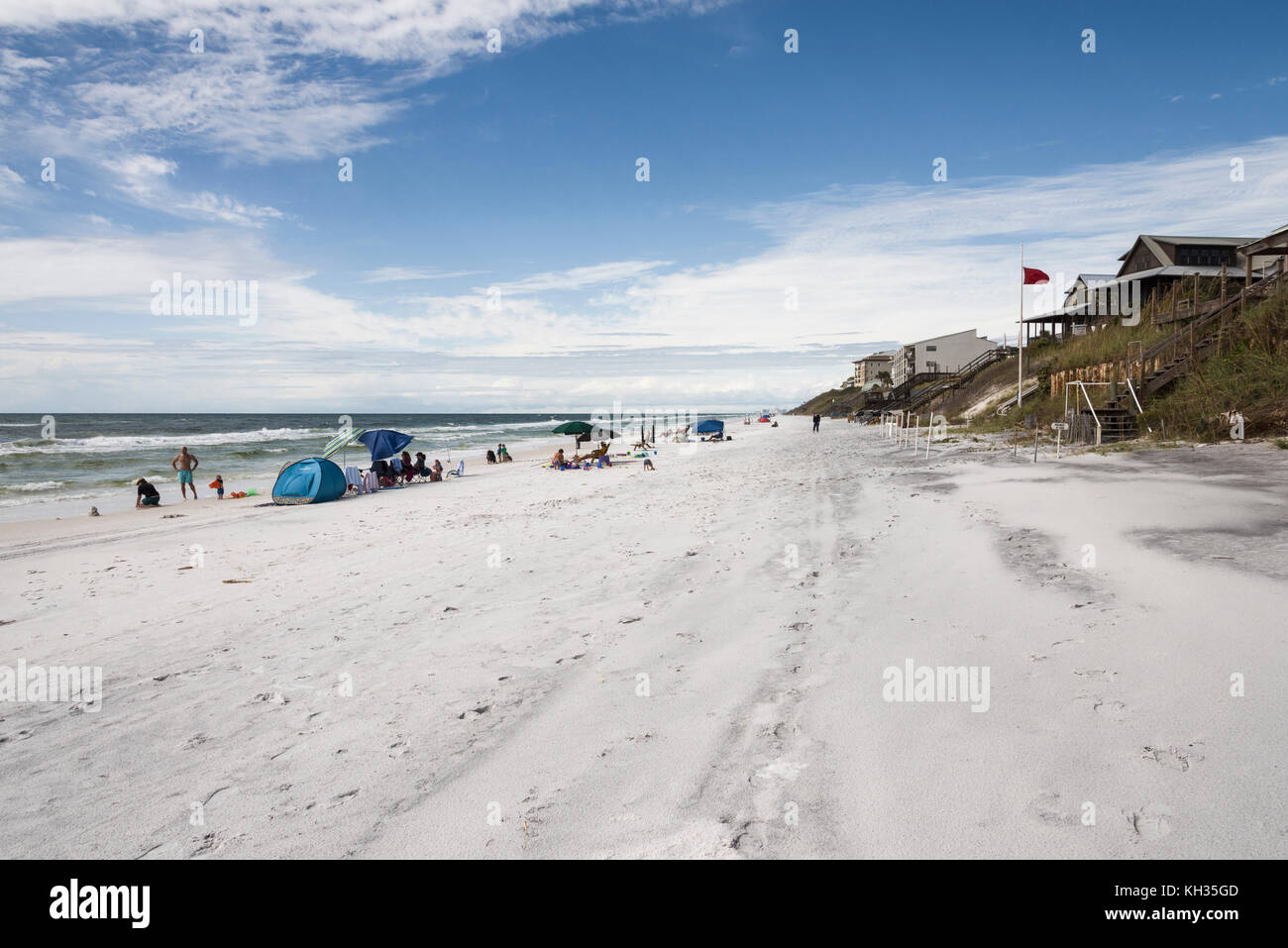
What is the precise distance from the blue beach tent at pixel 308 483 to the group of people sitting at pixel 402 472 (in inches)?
122

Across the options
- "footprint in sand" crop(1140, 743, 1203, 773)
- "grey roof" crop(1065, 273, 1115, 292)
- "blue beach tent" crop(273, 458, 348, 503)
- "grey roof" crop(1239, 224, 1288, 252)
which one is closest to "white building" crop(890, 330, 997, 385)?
"grey roof" crop(1065, 273, 1115, 292)

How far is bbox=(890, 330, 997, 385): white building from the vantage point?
74750mm

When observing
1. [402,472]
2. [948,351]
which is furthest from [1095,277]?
[402,472]

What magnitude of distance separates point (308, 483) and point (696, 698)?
17615 mm

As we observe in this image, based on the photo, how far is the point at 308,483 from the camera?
1864 cm

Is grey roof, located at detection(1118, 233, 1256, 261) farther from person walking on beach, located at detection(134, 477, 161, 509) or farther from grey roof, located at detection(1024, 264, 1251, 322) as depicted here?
person walking on beach, located at detection(134, 477, 161, 509)

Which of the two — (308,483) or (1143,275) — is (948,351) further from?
(308,483)

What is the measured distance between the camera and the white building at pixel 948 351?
74.8 meters

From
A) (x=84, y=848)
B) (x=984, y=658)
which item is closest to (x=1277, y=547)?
(x=984, y=658)

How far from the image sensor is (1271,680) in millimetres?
3754

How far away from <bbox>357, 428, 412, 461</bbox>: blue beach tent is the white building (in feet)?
210

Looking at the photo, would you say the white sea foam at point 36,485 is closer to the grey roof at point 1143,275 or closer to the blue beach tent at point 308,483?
the blue beach tent at point 308,483
